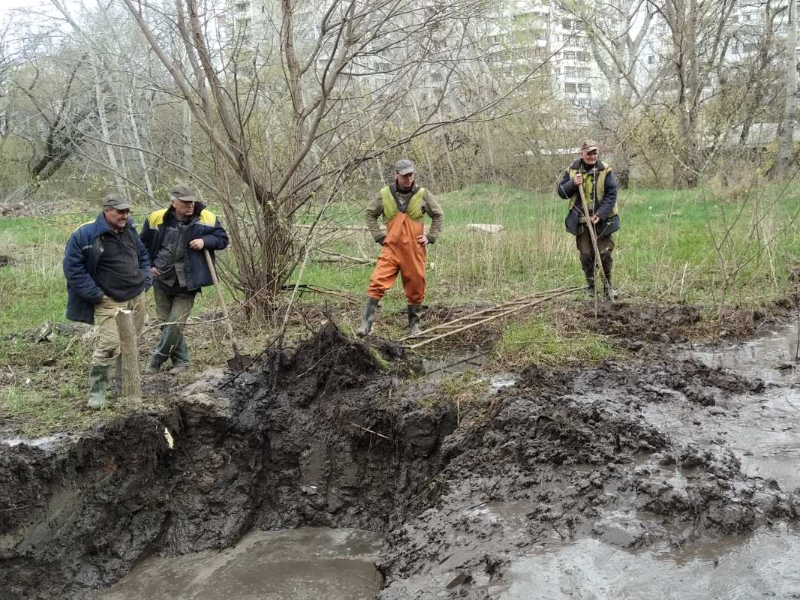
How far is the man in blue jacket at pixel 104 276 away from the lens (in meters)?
5.16

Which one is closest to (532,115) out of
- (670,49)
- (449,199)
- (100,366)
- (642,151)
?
(449,199)

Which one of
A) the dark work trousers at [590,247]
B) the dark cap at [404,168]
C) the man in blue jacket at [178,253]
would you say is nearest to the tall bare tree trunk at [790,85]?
the dark work trousers at [590,247]

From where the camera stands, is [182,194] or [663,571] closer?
[663,571]

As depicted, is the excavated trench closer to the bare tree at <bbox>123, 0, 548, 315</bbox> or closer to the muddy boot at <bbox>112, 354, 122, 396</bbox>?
the muddy boot at <bbox>112, 354, 122, 396</bbox>

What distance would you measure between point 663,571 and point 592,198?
4.78 meters

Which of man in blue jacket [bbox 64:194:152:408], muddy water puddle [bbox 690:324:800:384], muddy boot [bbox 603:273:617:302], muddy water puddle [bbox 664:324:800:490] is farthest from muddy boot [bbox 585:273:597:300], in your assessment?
man in blue jacket [bbox 64:194:152:408]

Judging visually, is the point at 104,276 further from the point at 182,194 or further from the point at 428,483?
the point at 428,483

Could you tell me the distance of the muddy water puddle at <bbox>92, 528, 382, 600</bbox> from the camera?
14.9ft

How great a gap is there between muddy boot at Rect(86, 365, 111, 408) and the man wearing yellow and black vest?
4.79 m

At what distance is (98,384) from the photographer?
17.9ft

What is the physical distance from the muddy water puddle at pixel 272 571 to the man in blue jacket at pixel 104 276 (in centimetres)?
138

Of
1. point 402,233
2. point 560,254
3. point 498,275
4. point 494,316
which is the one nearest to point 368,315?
point 402,233

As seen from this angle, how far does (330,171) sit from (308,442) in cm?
296

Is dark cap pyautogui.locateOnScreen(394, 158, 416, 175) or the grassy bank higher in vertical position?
dark cap pyautogui.locateOnScreen(394, 158, 416, 175)
